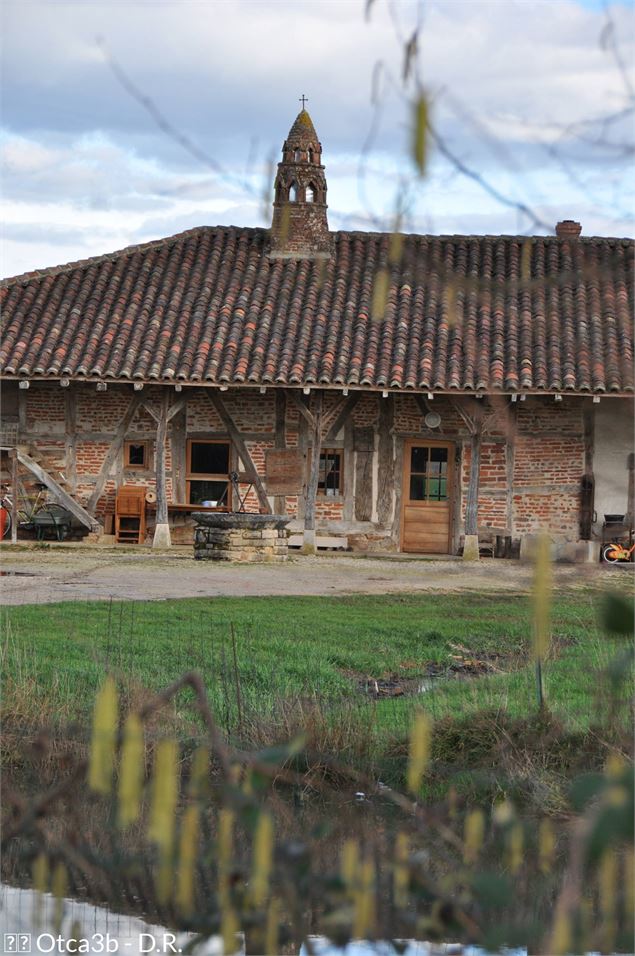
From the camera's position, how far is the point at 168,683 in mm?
8664

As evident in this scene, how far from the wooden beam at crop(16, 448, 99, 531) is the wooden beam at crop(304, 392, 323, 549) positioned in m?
3.23

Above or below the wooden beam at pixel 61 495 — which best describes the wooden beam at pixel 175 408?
above

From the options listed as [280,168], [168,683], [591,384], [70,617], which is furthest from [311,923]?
[280,168]

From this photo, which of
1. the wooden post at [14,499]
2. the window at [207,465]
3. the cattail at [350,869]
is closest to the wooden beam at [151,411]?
the window at [207,465]

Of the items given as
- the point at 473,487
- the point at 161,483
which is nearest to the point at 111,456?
the point at 161,483

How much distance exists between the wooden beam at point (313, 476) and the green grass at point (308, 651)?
520 centimetres

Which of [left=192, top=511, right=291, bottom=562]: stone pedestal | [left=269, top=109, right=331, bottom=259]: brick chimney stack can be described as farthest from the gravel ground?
[left=269, top=109, right=331, bottom=259]: brick chimney stack

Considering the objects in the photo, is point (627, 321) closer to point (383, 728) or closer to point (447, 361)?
point (447, 361)

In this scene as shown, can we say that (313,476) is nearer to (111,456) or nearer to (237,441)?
(237,441)

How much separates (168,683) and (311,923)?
362 cm

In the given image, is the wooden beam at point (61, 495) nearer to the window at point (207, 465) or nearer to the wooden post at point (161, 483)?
the wooden post at point (161, 483)

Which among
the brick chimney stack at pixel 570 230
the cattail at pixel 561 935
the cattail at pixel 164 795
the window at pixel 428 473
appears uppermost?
the brick chimney stack at pixel 570 230

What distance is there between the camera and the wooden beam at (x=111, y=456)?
66.6ft

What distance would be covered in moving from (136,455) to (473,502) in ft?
17.0
